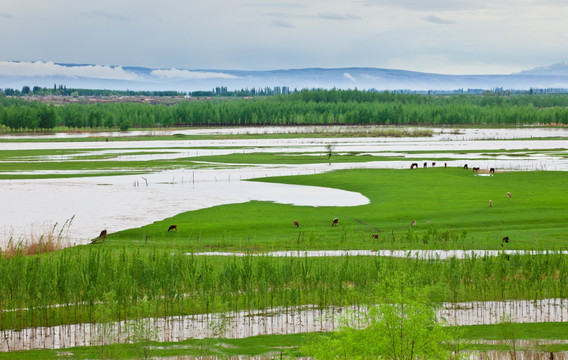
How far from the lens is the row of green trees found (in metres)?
23.9

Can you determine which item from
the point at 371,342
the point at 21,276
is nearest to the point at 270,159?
the point at 21,276

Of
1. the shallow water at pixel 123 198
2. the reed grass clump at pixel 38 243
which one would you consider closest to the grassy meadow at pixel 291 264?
the reed grass clump at pixel 38 243

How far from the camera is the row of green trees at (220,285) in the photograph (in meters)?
23.9

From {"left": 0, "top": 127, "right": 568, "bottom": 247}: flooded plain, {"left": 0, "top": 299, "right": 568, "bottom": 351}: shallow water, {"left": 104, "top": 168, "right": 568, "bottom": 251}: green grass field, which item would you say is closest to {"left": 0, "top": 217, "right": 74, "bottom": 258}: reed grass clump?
{"left": 0, "top": 127, "right": 568, "bottom": 247}: flooded plain

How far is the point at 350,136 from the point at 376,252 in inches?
4802

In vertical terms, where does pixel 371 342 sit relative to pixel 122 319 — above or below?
above

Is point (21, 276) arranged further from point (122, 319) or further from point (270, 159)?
point (270, 159)

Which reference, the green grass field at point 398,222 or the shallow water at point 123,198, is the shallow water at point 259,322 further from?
the shallow water at point 123,198

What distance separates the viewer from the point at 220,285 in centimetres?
2556

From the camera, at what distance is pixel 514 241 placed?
3578cm

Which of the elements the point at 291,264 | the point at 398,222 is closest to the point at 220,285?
the point at 291,264

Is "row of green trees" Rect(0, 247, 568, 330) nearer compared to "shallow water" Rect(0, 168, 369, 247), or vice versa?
"row of green trees" Rect(0, 247, 568, 330)

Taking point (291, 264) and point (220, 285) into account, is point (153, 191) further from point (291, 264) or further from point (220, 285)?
point (220, 285)

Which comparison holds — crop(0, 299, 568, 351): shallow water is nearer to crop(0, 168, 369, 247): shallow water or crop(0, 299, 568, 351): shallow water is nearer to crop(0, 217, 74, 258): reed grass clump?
crop(0, 217, 74, 258): reed grass clump
